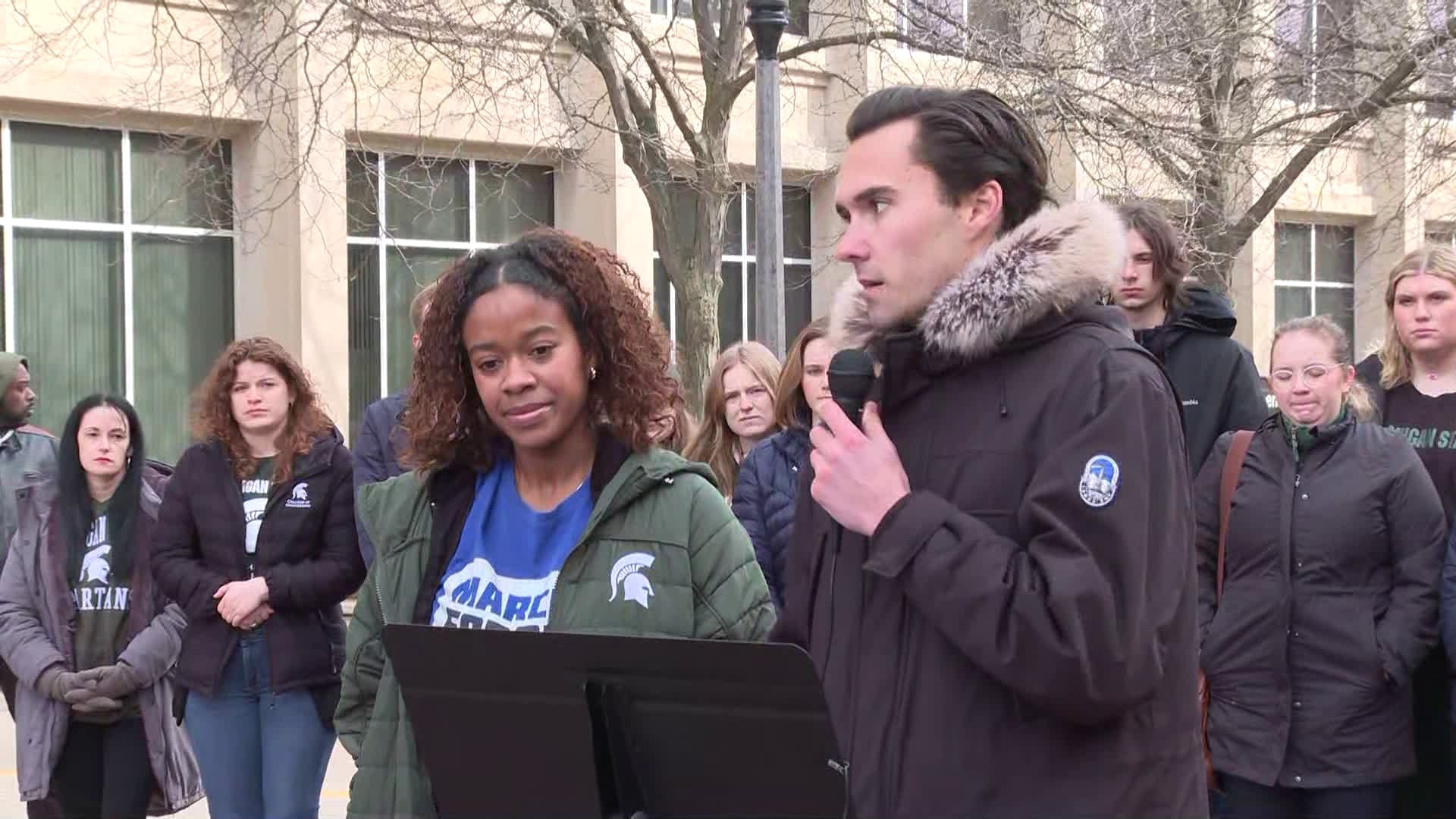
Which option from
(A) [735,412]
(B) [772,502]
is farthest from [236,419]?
(B) [772,502]

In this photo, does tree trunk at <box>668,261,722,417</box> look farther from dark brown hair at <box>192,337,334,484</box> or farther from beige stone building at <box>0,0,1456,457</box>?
dark brown hair at <box>192,337,334,484</box>

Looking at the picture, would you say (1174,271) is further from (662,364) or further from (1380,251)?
(1380,251)

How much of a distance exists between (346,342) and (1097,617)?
13822mm

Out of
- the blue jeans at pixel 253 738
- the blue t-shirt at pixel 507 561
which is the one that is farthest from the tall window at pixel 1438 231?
the blue t-shirt at pixel 507 561

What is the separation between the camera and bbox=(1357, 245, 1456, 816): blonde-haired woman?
536 cm

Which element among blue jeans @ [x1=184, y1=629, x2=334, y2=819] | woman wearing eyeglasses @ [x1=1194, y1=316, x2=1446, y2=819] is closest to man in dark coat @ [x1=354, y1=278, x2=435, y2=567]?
blue jeans @ [x1=184, y1=629, x2=334, y2=819]

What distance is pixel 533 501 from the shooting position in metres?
3.27

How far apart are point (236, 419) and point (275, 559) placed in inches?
23.8

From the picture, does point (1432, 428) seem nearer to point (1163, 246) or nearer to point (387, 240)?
point (1163, 246)

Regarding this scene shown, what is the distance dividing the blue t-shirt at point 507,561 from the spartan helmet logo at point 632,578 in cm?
10

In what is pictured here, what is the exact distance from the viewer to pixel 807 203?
60.6 feet

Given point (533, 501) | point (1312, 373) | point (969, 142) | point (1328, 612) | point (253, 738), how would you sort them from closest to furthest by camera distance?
point (969, 142) → point (533, 501) → point (1328, 612) → point (1312, 373) → point (253, 738)

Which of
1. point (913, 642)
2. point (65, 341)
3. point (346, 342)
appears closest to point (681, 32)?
point (346, 342)

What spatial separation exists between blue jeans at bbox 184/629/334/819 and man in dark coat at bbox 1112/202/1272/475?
3.21 m
